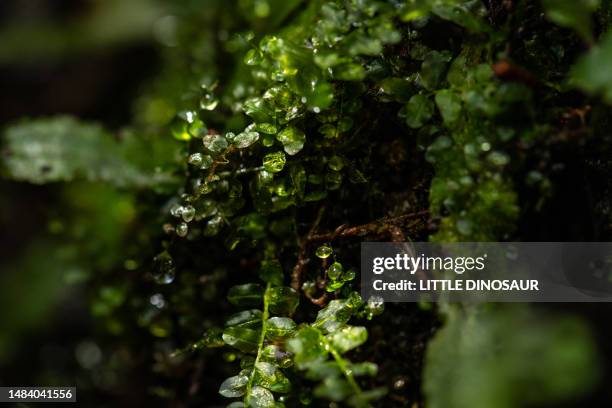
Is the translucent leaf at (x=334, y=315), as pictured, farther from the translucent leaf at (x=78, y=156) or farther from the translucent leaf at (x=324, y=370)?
the translucent leaf at (x=78, y=156)

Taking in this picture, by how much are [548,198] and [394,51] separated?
398mm

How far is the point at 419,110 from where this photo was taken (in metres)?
1.01

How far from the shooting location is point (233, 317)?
1.12 meters

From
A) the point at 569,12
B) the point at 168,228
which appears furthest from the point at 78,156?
the point at 569,12

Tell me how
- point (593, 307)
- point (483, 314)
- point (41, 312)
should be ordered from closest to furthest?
point (483, 314), point (593, 307), point (41, 312)

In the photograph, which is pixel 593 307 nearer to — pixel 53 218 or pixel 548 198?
pixel 548 198

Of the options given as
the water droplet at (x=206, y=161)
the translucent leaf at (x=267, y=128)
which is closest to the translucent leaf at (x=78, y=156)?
the water droplet at (x=206, y=161)

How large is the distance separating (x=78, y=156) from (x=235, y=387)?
779mm

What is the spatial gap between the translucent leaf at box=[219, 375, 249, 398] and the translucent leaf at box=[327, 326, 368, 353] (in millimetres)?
196

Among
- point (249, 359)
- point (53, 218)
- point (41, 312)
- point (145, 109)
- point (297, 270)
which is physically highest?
point (145, 109)

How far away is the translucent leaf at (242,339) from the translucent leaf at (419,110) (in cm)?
47

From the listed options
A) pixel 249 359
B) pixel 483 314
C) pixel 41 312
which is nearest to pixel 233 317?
pixel 249 359

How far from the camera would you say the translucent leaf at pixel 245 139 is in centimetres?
111

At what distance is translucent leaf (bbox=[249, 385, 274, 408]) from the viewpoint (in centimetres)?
98
